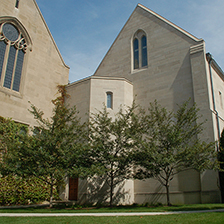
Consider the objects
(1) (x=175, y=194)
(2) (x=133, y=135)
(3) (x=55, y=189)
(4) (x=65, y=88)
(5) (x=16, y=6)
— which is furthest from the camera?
(4) (x=65, y=88)

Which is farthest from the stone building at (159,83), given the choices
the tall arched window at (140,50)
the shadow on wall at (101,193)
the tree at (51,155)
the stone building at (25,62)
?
the tree at (51,155)

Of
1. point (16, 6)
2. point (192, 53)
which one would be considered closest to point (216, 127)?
point (192, 53)

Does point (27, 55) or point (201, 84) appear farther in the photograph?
point (27, 55)

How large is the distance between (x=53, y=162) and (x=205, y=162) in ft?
27.9

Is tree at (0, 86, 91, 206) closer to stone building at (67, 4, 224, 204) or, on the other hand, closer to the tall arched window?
stone building at (67, 4, 224, 204)

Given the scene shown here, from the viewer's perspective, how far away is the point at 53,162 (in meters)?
14.4

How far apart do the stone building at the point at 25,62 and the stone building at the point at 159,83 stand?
7.84 ft

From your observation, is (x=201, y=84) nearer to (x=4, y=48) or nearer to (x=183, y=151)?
(x=183, y=151)

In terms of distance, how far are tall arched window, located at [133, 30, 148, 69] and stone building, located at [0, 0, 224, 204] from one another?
9 centimetres

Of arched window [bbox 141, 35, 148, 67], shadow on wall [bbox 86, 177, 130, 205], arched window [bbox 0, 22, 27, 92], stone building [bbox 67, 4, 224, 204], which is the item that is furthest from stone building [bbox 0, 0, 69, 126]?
arched window [bbox 141, 35, 148, 67]

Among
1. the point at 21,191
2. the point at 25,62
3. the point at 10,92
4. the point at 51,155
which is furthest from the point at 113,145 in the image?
the point at 25,62

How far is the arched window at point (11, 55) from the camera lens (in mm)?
19188

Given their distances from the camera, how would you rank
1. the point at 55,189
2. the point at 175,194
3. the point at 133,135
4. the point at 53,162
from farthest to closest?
the point at 55,189 → the point at 175,194 → the point at 133,135 → the point at 53,162

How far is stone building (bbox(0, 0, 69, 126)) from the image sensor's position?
1905 centimetres
